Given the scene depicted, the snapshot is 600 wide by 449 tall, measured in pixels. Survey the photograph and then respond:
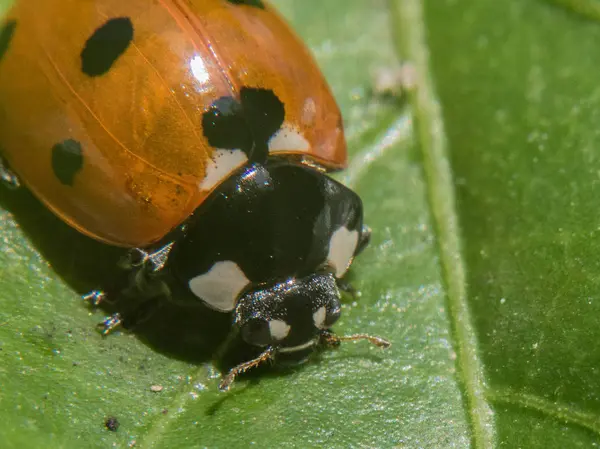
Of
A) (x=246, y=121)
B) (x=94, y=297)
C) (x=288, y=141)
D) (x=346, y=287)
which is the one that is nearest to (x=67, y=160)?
(x=94, y=297)

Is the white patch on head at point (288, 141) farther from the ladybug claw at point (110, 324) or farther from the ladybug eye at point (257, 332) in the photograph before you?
the ladybug claw at point (110, 324)

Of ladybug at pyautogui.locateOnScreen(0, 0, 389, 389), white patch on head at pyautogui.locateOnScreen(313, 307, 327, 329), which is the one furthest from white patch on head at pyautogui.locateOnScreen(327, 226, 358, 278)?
white patch on head at pyautogui.locateOnScreen(313, 307, 327, 329)

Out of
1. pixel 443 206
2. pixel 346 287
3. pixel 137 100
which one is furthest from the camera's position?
pixel 443 206

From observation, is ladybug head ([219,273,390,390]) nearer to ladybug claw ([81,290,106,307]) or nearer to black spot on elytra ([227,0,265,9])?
ladybug claw ([81,290,106,307])

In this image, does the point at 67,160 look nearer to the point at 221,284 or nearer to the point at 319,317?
the point at 221,284

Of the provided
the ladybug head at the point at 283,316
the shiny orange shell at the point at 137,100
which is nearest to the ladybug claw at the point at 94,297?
the shiny orange shell at the point at 137,100

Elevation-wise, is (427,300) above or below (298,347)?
below
